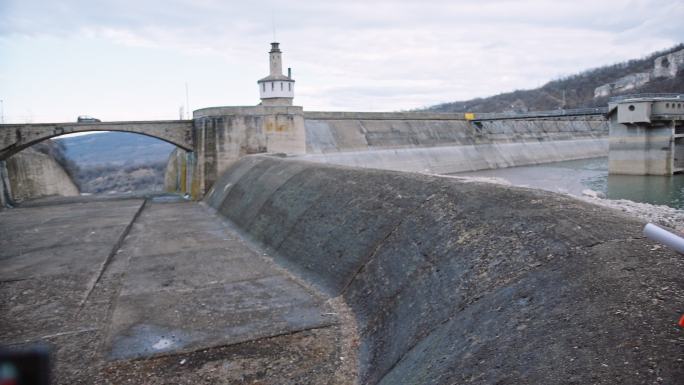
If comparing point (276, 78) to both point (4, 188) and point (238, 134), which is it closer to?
point (238, 134)

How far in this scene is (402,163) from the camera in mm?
49000

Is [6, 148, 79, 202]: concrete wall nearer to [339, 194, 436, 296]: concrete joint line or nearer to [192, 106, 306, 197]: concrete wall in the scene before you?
[192, 106, 306, 197]: concrete wall

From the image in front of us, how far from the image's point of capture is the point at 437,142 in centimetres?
5538

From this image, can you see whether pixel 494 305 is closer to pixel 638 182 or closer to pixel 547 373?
pixel 547 373

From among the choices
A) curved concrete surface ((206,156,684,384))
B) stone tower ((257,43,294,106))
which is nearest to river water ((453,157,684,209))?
curved concrete surface ((206,156,684,384))

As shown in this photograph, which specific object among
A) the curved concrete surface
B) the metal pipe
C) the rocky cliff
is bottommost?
the curved concrete surface

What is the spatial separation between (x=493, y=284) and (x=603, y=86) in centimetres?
14389

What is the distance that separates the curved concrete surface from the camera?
6332 millimetres

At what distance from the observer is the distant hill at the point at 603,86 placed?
119562 mm

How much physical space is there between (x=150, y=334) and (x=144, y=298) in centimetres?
276

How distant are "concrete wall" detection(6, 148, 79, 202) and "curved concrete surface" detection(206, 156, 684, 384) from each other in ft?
99.8

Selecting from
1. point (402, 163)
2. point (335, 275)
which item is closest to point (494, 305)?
point (335, 275)

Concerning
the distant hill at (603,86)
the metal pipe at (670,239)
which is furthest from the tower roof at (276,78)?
the distant hill at (603,86)

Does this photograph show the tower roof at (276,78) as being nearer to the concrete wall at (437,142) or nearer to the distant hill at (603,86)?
the concrete wall at (437,142)
